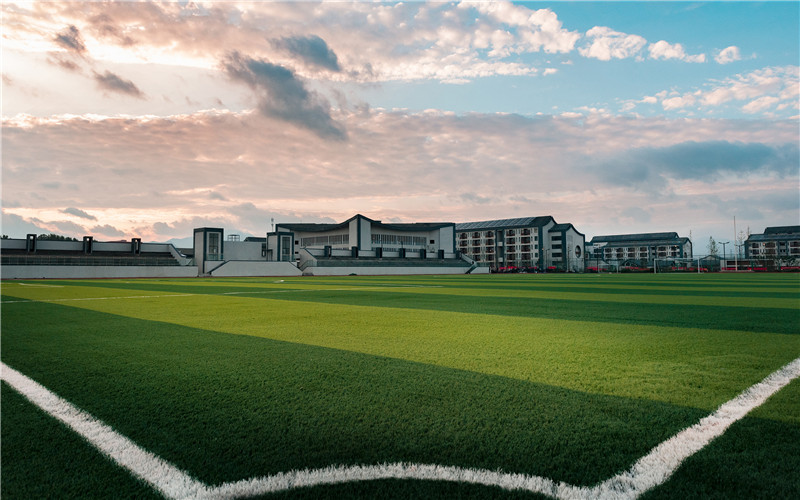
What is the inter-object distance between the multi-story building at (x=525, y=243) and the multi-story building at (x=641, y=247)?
51.8 ft

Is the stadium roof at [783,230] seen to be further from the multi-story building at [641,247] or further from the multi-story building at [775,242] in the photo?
the multi-story building at [641,247]

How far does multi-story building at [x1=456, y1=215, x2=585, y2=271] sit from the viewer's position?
87.6m

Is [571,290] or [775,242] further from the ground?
[775,242]

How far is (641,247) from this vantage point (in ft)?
362

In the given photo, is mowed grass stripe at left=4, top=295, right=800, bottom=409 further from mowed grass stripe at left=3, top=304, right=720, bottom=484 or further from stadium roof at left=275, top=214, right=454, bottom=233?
stadium roof at left=275, top=214, right=454, bottom=233

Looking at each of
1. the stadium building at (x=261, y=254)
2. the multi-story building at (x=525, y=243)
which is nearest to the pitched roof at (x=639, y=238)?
the multi-story building at (x=525, y=243)

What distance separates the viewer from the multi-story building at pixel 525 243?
87625mm

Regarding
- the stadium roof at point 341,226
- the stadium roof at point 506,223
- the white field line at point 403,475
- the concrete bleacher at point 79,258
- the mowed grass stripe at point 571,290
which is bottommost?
the mowed grass stripe at point 571,290

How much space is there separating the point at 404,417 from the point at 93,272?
5067cm

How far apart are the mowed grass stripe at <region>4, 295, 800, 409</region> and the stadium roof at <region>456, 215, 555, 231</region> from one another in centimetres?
8528

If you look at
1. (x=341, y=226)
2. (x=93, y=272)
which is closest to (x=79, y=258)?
(x=93, y=272)

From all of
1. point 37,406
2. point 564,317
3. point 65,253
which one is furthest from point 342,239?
point 37,406

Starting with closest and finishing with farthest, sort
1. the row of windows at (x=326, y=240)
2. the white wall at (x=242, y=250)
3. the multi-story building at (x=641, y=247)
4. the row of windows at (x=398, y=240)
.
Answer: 1. the white wall at (x=242, y=250)
2. the row of windows at (x=326, y=240)
3. the row of windows at (x=398, y=240)
4. the multi-story building at (x=641, y=247)

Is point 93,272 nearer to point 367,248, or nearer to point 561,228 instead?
point 367,248
